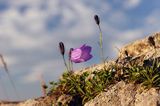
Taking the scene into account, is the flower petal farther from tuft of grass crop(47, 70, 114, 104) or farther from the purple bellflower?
tuft of grass crop(47, 70, 114, 104)

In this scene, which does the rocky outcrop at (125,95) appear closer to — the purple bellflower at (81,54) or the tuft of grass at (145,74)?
the tuft of grass at (145,74)

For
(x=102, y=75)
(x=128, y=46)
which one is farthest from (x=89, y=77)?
(x=128, y=46)

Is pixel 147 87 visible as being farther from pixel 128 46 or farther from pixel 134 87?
pixel 128 46

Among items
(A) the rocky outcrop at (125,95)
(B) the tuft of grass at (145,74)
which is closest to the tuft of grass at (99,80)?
(B) the tuft of grass at (145,74)

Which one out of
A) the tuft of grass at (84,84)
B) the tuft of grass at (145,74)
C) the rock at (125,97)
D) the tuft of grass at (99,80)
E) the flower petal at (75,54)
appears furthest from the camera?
the flower petal at (75,54)

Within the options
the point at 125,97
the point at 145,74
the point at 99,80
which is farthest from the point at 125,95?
the point at 99,80

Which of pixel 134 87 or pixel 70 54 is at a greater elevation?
pixel 70 54

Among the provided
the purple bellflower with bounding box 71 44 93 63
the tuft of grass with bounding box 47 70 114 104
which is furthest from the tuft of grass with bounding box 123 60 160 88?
the purple bellflower with bounding box 71 44 93 63

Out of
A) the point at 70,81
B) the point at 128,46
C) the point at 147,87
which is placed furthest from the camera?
the point at 128,46
